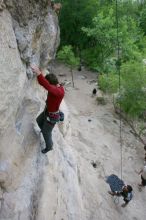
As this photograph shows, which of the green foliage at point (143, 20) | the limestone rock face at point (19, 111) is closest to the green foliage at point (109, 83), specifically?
the limestone rock face at point (19, 111)

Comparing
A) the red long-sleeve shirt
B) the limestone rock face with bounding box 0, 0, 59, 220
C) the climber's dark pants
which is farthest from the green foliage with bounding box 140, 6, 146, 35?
the red long-sleeve shirt

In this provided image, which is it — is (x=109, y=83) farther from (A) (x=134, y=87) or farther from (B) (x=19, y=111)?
(B) (x=19, y=111)

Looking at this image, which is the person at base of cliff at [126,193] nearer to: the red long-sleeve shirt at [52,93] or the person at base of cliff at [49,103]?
the person at base of cliff at [49,103]

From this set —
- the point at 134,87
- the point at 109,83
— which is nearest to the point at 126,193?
the point at 134,87

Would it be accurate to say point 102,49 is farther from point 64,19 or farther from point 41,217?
point 41,217

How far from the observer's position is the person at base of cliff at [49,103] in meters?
7.49

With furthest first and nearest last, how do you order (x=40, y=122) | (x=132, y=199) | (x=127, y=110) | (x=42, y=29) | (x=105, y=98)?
(x=105, y=98)
(x=127, y=110)
(x=132, y=199)
(x=42, y=29)
(x=40, y=122)

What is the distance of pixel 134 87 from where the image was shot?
58.1 feet

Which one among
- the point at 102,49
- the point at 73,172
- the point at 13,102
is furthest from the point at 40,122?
the point at 102,49

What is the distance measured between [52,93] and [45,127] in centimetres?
120

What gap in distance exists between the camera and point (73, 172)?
34.9 ft

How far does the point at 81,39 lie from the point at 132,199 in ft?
51.6

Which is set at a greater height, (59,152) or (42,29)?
(42,29)

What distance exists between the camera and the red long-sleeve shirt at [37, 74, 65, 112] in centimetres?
745
